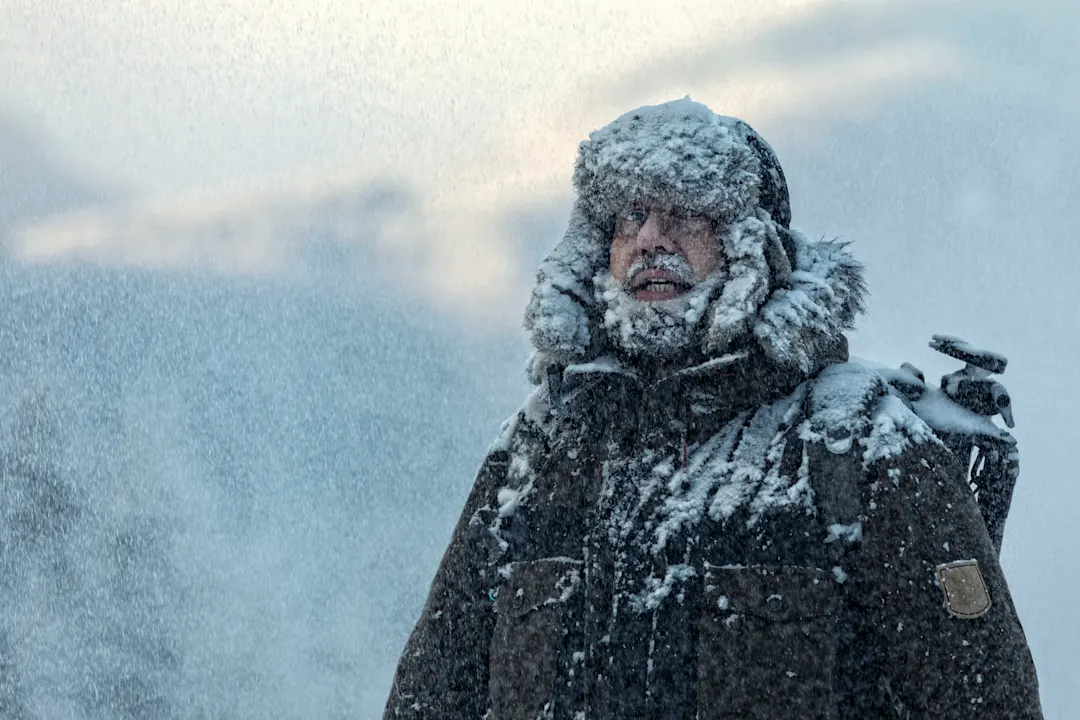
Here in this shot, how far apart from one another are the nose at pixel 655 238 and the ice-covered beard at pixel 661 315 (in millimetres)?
26

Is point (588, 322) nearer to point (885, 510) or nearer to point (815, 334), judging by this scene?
point (815, 334)

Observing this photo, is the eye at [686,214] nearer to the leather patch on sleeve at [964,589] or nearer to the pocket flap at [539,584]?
the pocket flap at [539,584]

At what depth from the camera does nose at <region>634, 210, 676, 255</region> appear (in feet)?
11.0

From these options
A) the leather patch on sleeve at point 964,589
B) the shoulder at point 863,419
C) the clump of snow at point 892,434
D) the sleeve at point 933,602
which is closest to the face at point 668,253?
the shoulder at point 863,419

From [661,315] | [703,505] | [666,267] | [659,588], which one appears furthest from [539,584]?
[666,267]

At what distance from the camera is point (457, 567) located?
3.53m

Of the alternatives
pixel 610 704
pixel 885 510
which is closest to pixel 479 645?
pixel 610 704

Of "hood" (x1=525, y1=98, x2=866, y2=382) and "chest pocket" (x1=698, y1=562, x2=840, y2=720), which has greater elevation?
"hood" (x1=525, y1=98, x2=866, y2=382)

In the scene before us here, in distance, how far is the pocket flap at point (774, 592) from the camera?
9.44 feet

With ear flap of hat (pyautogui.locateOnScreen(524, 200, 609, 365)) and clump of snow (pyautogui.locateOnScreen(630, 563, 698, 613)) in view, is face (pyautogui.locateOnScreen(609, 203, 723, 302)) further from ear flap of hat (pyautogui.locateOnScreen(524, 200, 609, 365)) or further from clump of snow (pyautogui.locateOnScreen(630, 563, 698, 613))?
clump of snow (pyautogui.locateOnScreen(630, 563, 698, 613))

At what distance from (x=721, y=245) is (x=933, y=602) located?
121 cm

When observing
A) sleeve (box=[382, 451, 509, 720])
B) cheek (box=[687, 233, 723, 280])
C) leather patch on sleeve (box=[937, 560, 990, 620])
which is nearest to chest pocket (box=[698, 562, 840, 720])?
leather patch on sleeve (box=[937, 560, 990, 620])

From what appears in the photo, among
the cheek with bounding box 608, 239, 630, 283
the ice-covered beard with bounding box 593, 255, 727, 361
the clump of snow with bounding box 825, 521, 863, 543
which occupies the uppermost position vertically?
the cheek with bounding box 608, 239, 630, 283

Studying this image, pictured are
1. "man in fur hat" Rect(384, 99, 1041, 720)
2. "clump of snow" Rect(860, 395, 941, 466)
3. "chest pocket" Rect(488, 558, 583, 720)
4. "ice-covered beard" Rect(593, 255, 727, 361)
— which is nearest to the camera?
"man in fur hat" Rect(384, 99, 1041, 720)
